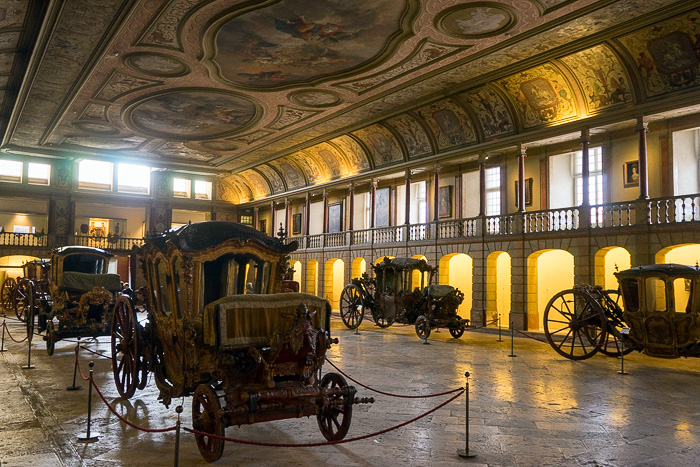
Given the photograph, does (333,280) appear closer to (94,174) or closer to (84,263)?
(94,174)

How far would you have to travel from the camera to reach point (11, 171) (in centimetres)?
3055

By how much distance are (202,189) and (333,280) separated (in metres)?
12.1

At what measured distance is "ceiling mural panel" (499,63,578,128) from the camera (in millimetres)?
17359

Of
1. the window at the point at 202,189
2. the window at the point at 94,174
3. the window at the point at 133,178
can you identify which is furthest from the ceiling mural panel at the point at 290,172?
the window at the point at 94,174

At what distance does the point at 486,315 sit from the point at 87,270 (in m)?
13.1

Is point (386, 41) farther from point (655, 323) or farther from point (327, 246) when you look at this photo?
point (327, 246)

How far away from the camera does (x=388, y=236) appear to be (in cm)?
2511

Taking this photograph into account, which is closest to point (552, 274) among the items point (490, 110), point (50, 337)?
point (490, 110)

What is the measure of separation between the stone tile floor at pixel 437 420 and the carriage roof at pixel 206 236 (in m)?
2.13

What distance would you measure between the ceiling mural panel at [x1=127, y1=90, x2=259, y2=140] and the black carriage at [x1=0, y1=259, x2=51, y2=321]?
6.94 metres

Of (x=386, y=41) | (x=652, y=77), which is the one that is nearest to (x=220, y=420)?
(x=386, y=41)

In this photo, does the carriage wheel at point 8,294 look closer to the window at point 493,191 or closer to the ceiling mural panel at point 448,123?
the ceiling mural panel at point 448,123

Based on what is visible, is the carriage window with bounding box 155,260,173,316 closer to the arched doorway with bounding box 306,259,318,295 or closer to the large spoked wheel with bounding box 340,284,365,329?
the large spoked wheel with bounding box 340,284,365,329

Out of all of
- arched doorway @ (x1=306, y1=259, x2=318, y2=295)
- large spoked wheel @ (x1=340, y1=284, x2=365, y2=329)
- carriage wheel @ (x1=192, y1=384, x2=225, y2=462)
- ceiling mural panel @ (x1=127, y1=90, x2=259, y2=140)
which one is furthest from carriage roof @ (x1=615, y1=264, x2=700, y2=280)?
arched doorway @ (x1=306, y1=259, x2=318, y2=295)
